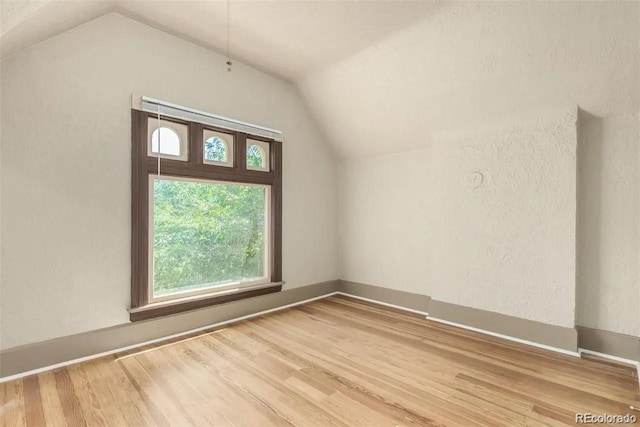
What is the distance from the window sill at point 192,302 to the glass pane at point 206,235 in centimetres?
12

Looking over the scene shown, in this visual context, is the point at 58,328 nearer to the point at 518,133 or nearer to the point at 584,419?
the point at 584,419

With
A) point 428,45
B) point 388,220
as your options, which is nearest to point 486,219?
point 388,220

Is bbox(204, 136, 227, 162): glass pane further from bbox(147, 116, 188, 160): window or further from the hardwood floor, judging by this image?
the hardwood floor

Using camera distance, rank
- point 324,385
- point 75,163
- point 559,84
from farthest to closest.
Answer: point 559,84 < point 75,163 < point 324,385

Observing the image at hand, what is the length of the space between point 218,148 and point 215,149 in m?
0.04

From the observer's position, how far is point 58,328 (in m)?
2.27

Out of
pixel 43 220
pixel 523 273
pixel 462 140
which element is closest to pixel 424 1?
pixel 462 140

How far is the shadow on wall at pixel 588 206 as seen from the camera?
2547 mm

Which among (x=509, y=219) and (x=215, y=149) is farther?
(x=215, y=149)

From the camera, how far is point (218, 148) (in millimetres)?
3166

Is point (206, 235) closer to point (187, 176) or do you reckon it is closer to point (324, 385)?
point (187, 176)

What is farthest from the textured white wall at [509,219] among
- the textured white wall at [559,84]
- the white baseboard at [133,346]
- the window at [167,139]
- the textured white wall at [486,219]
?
the window at [167,139]

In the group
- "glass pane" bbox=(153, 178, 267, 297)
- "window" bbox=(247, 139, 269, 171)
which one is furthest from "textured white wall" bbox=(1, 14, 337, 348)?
"window" bbox=(247, 139, 269, 171)

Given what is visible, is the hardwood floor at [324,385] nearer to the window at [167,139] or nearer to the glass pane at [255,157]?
the window at [167,139]
